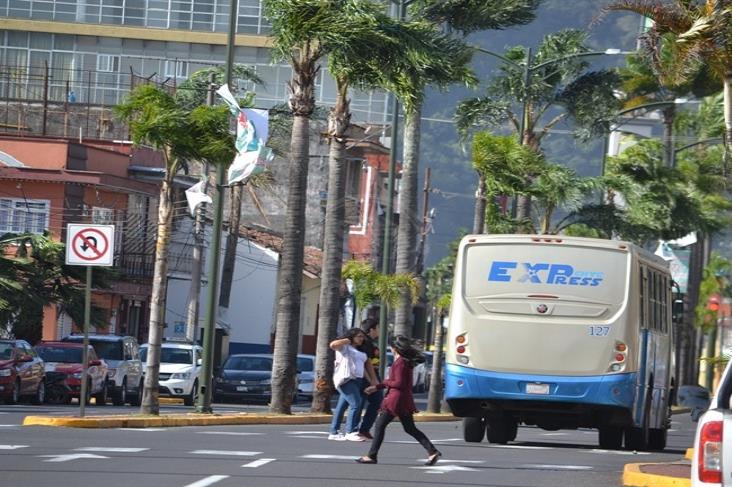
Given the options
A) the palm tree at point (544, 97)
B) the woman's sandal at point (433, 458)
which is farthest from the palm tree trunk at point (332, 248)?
the woman's sandal at point (433, 458)

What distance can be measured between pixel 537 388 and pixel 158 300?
832 centimetres

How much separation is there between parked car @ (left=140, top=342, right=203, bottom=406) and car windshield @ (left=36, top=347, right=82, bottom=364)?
4.25 metres

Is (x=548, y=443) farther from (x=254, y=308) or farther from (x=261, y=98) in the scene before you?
(x=261, y=98)

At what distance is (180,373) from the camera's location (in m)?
47.7

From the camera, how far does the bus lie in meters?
25.6

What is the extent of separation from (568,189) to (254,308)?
2889 cm

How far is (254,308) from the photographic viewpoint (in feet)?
249

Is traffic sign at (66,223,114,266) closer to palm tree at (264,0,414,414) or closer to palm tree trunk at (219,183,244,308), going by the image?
palm tree at (264,0,414,414)

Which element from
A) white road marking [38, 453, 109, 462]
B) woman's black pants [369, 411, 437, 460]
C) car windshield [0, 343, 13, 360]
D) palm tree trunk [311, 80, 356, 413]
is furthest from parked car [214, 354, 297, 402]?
white road marking [38, 453, 109, 462]

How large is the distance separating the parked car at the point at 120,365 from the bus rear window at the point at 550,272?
19007mm

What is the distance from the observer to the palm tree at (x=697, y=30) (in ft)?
73.5

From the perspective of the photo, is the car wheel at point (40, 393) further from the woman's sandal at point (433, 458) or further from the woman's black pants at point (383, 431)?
the woman's sandal at point (433, 458)

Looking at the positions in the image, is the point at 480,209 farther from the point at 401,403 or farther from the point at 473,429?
the point at 401,403

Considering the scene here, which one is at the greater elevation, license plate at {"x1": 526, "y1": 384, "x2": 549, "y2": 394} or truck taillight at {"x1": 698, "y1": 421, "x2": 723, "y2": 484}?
truck taillight at {"x1": 698, "y1": 421, "x2": 723, "y2": 484}
